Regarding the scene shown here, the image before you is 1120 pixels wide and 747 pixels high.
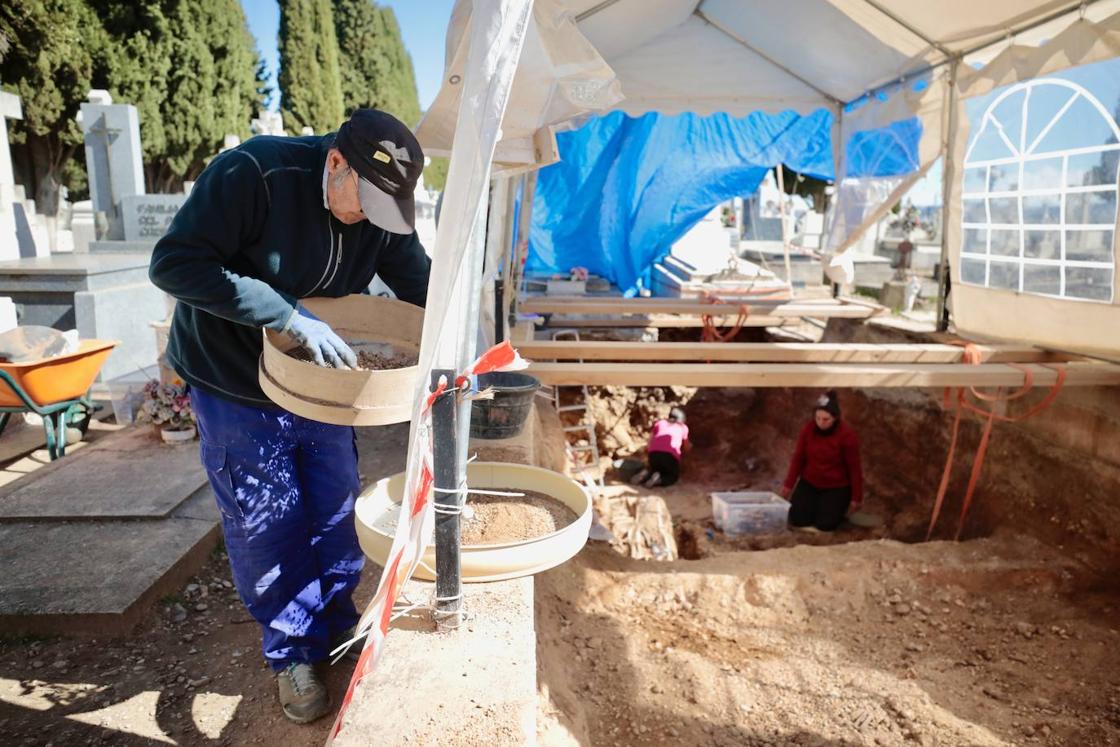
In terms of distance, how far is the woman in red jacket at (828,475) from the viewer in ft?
17.5

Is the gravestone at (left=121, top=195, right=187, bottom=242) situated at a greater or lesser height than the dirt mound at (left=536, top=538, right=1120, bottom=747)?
greater

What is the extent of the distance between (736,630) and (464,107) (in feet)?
9.33

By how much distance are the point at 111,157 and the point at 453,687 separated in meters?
11.2

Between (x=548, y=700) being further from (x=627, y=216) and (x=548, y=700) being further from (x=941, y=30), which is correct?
(x=627, y=216)

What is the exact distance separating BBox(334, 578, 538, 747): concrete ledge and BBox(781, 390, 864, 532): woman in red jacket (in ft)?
13.3

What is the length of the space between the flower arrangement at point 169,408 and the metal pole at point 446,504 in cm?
324

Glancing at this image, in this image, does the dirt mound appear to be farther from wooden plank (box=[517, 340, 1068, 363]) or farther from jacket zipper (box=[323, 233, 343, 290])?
jacket zipper (box=[323, 233, 343, 290])

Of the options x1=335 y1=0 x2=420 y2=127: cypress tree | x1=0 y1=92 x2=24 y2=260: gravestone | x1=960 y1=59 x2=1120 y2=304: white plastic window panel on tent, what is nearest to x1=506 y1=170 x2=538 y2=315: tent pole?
x1=960 y1=59 x2=1120 y2=304: white plastic window panel on tent

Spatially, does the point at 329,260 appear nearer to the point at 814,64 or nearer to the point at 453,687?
the point at 453,687

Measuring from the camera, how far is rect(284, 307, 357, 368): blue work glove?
1.76m

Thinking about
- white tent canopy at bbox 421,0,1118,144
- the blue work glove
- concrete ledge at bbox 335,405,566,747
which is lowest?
concrete ledge at bbox 335,405,566,747

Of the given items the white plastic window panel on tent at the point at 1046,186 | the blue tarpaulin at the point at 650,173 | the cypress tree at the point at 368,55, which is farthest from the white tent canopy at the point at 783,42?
the cypress tree at the point at 368,55

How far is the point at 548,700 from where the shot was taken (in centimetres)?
239

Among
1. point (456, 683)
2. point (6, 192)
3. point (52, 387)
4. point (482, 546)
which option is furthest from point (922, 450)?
point (6, 192)
